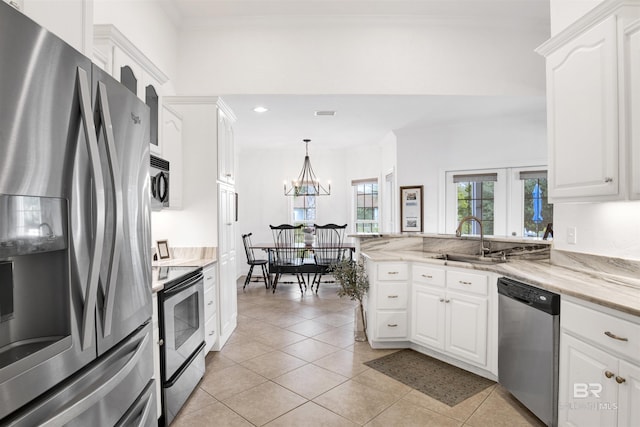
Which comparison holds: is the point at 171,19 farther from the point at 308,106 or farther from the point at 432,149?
the point at 432,149

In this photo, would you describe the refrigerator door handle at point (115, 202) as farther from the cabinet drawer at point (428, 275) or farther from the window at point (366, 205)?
the window at point (366, 205)

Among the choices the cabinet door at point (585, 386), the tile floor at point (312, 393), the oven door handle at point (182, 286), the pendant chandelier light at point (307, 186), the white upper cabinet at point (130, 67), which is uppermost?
the white upper cabinet at point (130, 67)

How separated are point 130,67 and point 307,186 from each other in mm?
5315

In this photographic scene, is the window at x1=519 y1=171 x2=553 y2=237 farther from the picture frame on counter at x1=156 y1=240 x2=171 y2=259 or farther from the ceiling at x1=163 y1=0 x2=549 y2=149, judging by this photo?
the picture frame on counter at x1=156 y1=240 x2=171 y2=259

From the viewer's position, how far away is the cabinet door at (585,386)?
169cm

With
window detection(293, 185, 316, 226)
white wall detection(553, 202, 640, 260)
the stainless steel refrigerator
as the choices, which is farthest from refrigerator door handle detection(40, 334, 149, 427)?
window detection(293, 185, 316, 226)

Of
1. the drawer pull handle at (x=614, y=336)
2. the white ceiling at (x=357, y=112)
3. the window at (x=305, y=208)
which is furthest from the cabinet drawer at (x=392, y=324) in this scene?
the window at (x=305, y=208)

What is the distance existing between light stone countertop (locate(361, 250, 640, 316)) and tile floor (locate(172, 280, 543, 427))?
88 cm

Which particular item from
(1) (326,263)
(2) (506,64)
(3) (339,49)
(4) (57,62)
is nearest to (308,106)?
(3) (339,49)

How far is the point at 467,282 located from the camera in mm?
2865

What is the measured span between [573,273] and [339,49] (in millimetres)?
2986

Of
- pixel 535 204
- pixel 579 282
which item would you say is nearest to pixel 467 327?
pixel 579 282

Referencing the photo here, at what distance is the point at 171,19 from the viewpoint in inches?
145

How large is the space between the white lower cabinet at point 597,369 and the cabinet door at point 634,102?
693mm
